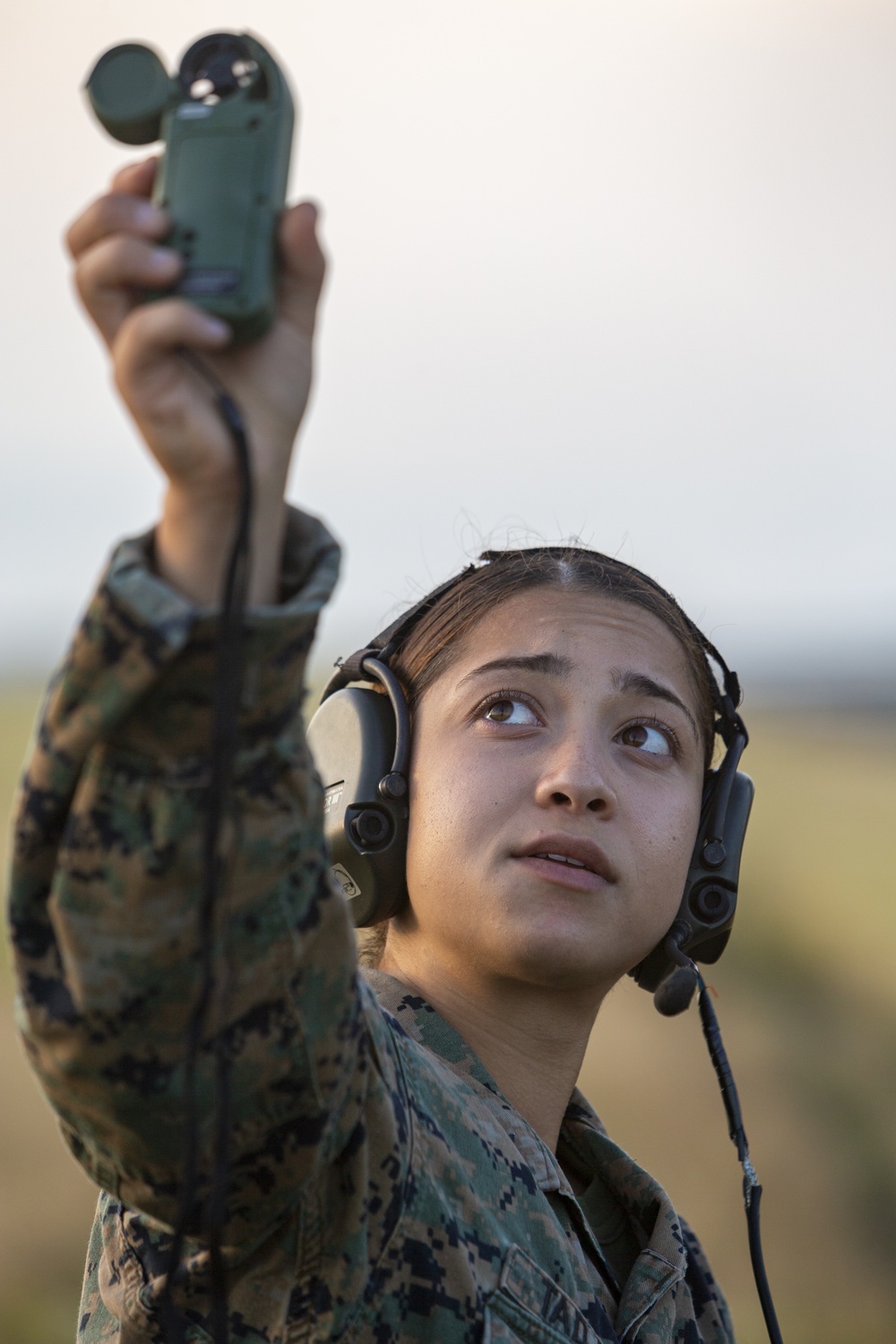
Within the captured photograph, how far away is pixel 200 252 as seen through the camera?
1016 millimetres

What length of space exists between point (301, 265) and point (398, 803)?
3.39 ft

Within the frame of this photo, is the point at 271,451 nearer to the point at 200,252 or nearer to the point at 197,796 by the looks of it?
the point at 200,252

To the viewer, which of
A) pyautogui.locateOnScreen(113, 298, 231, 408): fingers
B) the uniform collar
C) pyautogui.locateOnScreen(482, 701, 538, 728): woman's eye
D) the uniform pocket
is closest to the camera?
pyautogui.locateOnScreen(113, 298, 231, 408): fingers

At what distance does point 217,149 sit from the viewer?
1.05m

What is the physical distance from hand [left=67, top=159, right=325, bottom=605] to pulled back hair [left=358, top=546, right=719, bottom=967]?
101 cm

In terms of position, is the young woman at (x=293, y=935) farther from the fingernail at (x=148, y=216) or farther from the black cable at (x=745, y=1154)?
the black cable at (x=745, y=1154)

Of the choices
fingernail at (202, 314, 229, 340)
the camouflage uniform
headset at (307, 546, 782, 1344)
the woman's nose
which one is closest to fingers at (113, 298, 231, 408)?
fingernail at (202, 314, 229, 340)

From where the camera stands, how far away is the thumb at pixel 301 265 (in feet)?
3.41

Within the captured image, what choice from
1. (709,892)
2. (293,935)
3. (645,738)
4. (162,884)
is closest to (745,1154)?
(709,892)

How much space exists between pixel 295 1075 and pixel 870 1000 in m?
10.3

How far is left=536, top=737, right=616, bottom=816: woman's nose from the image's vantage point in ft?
5.73

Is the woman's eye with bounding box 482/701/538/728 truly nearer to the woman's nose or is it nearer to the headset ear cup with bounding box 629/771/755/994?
the woman's nose

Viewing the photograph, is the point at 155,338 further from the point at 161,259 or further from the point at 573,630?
the point at 573,630

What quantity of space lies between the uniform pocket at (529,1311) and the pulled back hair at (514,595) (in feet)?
2.36
